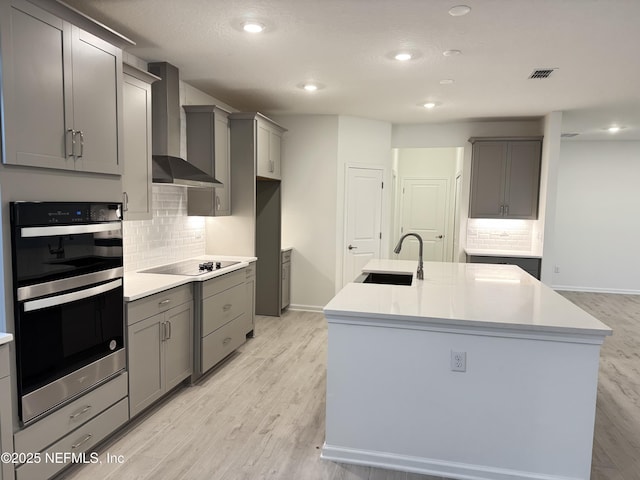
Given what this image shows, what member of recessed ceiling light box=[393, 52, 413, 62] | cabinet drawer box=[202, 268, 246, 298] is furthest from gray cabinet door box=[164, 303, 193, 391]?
recessed ceiling light box=[393, 52, 413, 62]

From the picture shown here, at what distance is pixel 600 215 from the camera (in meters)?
7.53

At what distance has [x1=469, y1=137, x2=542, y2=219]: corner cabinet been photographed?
5.63 meters

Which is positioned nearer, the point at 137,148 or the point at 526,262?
the point at 137,148

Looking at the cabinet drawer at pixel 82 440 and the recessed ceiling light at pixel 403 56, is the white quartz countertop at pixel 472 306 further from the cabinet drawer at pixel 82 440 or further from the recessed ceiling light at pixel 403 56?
the recessed ceiling light at pixel 403 56

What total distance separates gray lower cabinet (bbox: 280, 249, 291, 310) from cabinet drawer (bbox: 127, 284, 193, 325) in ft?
7.54

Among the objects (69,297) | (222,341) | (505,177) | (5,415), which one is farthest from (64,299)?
(505,177)

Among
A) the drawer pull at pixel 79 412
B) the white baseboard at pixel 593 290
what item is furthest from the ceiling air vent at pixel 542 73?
the white baseboard at pixel 593 290

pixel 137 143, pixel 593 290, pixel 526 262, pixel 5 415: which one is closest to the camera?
pixel 5 415

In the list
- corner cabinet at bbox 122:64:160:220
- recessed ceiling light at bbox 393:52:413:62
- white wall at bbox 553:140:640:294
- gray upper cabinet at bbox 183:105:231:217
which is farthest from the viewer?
white wall at bbox 553:140:640:294

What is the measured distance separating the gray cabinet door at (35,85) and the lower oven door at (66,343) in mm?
692

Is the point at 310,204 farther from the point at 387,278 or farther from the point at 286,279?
the point at 387,278

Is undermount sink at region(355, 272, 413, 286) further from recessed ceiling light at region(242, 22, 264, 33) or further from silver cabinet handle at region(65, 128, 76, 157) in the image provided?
silver cabinet handle at region(65, 128, 76, 157)

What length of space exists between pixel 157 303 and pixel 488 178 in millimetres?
4560

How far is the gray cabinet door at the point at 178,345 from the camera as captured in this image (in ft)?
10.3
